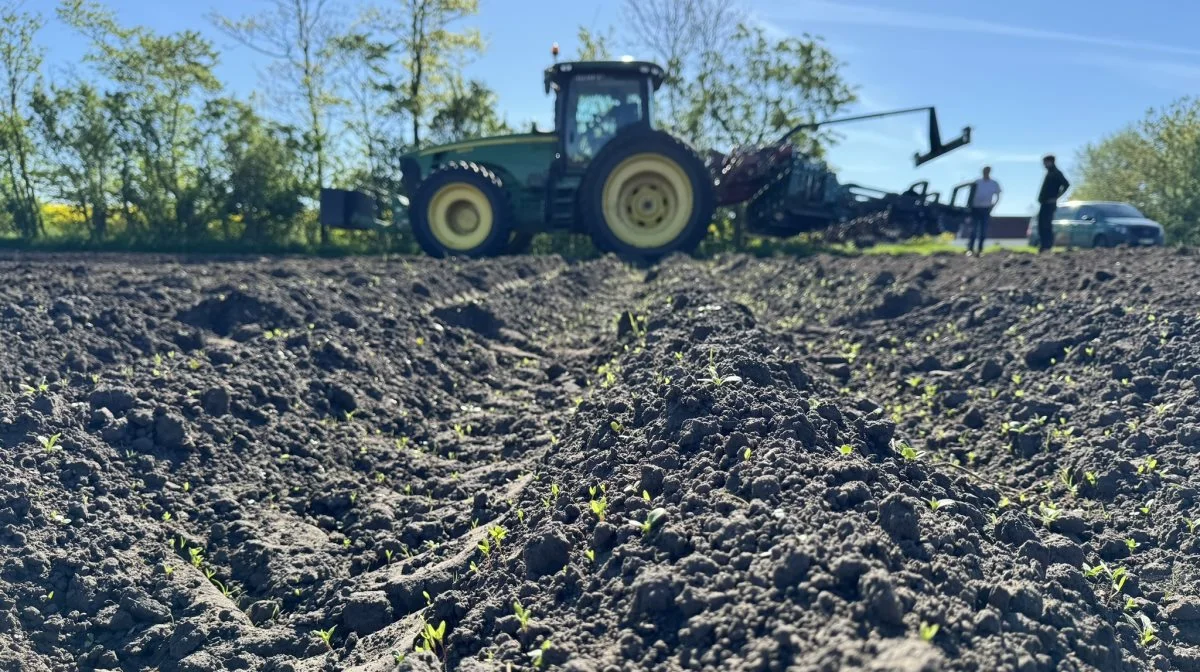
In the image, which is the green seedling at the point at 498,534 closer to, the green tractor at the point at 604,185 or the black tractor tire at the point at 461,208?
the green tractor at the point at 604,185

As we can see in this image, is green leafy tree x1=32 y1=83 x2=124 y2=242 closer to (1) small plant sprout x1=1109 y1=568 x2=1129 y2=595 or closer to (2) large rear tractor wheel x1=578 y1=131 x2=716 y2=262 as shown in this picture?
(2) large rear tractor wheel x1=578 y1=131 x2=716 y2=262

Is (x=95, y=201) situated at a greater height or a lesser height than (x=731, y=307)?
greater

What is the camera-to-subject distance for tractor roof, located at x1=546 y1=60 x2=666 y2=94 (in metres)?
11.2

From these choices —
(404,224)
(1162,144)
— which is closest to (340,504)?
(404,224)

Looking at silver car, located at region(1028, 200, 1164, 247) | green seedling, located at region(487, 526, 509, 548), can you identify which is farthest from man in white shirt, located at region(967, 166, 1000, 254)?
green seedling, located at region(487, 526, 509, 548)

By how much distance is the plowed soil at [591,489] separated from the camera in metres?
2.37

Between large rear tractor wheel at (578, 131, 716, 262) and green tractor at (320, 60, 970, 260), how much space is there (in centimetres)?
1

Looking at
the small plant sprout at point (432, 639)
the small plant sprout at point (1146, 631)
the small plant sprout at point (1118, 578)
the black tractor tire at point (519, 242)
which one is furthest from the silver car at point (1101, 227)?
the small plant sprout at point (432, 639)

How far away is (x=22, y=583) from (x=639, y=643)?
7.25ft

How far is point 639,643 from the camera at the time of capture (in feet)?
7.52

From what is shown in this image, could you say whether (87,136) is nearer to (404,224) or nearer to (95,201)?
(95,201)

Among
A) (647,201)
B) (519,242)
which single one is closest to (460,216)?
(519,242)

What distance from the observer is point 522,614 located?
8.43 ft

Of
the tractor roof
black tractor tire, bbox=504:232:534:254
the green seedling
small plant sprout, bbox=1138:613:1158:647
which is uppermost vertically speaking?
the tractor roof
